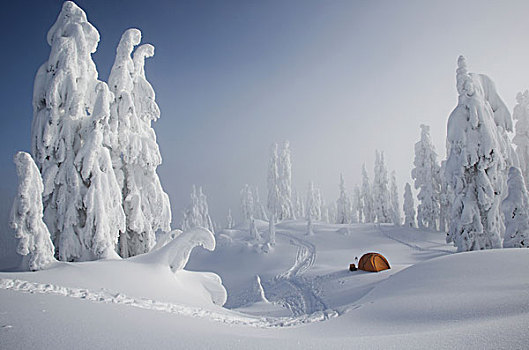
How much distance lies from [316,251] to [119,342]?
29.3m

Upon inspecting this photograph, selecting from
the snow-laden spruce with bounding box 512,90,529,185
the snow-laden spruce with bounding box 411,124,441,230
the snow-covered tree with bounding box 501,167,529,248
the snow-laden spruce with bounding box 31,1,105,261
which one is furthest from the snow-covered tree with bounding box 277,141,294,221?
the snow-laden spruce with bounding box 31,1,105,261

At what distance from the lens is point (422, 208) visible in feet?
127

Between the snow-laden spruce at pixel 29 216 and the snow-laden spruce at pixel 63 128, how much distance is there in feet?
9.91

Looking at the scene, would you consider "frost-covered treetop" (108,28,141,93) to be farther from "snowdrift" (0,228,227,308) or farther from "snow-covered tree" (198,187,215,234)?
"snow-covered tree" (198,187,215,234)

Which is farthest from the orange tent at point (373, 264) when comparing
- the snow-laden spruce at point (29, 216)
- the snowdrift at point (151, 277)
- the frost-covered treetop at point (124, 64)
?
the frost-covered treetop at point (124, 64)

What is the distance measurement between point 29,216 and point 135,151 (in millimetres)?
5701

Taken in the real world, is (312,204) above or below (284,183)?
below

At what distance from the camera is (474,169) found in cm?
1639

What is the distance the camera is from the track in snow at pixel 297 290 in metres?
13.5

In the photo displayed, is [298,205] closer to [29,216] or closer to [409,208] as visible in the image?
[409,208]

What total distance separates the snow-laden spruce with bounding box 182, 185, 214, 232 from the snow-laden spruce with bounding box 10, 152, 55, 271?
51953 millimetres

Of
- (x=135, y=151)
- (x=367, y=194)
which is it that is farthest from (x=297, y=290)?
(x=367, y=194)

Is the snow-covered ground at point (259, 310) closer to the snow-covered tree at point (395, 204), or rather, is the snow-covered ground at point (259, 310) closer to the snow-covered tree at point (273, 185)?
the snow-covered tree at point (395, 204)

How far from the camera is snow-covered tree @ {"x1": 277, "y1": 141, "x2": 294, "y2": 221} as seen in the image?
57.5m
